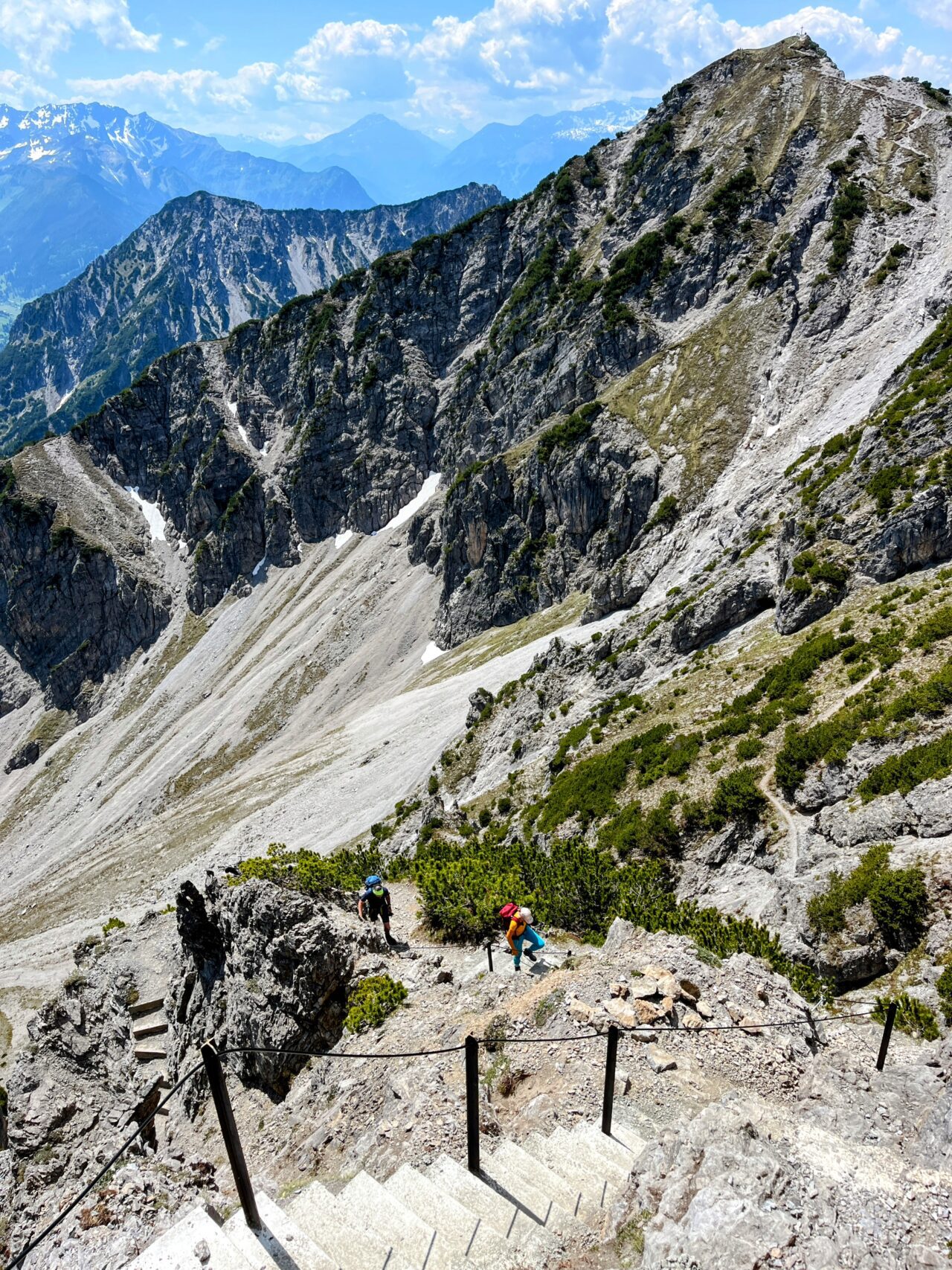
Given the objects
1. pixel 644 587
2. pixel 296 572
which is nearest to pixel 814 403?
pixel 644 587

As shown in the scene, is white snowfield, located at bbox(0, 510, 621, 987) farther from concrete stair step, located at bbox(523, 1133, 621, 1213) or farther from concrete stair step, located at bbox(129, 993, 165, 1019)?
concrete stair step, located at bbox(523, 1133, 621, 1213)

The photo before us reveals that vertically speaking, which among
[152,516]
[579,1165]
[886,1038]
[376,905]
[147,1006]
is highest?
[152,516]

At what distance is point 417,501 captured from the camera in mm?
159125

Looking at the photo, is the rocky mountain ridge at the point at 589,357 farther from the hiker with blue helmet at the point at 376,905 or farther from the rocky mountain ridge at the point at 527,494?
the hiker with blue helmet at the point at 376,905

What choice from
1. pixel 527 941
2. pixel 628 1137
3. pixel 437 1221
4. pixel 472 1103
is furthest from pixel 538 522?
pixel 437 1221

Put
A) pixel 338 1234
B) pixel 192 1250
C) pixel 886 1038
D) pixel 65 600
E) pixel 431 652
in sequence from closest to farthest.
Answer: pixel 192 1250
pixel 338 1234
pixel 886 1038
pixel 431 652
pixel 65 600

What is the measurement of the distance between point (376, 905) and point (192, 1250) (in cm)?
1291

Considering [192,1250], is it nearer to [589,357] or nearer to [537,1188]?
[537,1188]

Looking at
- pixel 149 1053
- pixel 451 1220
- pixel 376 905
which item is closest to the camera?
pixel 451 1220

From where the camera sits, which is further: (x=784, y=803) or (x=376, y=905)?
(x=784, y=803)

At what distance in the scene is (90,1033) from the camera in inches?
1033

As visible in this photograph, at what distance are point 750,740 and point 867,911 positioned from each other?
12.3m

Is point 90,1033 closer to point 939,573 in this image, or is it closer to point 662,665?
point 662,665

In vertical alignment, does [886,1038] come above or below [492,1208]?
below
